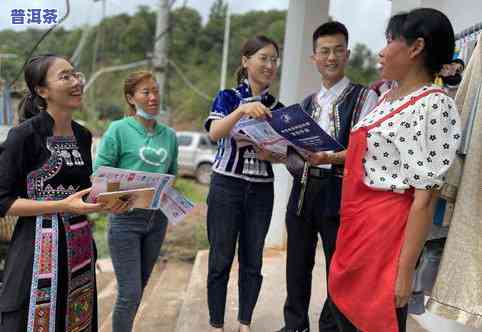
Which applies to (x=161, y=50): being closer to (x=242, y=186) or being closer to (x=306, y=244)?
(x=242, y=186)

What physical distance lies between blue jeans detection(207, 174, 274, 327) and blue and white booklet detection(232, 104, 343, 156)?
9.3 inches

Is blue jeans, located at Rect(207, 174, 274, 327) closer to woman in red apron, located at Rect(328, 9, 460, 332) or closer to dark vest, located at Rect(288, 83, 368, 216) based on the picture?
dark vest, located at Rect(288, 83, 368, 216)

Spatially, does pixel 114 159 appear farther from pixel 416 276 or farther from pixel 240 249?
pixel 416 276

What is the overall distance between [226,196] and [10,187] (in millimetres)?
1003

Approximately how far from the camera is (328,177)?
2188 mm

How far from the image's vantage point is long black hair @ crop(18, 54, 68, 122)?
1780mm

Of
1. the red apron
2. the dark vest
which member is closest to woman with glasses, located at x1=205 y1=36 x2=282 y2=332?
the dark vest

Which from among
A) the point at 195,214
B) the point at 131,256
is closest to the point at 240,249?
the point at 131,256

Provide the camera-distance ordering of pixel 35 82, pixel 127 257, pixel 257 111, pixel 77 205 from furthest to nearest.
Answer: pixel 127 257 → pixel 257 111 → pixel 35 82 → pixel 77 205

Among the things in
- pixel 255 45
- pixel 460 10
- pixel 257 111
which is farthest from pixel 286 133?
pixel 460 10

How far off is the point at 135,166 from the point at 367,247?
1.25 metres

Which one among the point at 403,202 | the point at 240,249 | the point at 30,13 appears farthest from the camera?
the point at 30,13

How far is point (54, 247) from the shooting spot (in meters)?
1.73

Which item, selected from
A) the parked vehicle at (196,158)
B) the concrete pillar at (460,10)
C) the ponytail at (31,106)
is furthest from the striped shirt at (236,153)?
the parked vehicle at (196,158)
